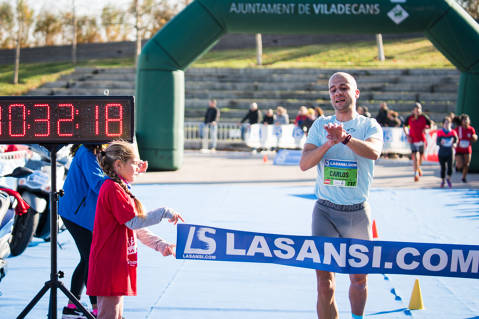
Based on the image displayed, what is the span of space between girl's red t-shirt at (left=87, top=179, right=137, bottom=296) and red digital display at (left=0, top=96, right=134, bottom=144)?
2.23 feet

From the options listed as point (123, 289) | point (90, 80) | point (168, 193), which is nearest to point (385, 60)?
point (90, 80)

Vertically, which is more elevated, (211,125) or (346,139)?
(211,125)

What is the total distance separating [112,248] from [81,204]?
999 millimetres

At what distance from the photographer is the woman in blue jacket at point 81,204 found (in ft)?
15.5

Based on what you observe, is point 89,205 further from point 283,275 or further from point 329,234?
point 283,275

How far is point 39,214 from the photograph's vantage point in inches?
298

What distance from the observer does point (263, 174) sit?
16.6 meters

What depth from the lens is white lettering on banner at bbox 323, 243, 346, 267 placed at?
4.23 meters

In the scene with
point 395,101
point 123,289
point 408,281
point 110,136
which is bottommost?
point 408,281

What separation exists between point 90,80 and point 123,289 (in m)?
34.7

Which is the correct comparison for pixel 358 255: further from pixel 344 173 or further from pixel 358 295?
pixel 344 173

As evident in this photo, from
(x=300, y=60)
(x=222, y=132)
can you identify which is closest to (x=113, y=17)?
(x=300, y=60)

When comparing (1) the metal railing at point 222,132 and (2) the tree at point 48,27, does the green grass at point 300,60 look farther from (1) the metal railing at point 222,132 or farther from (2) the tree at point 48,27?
(1) the metal railing at point 222,132

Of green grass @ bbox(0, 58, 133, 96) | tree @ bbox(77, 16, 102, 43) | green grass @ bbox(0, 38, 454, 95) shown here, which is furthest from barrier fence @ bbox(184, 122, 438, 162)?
tree @ bbox(77, 16, 102, 43)
